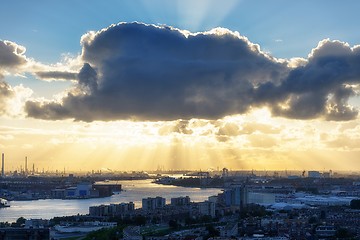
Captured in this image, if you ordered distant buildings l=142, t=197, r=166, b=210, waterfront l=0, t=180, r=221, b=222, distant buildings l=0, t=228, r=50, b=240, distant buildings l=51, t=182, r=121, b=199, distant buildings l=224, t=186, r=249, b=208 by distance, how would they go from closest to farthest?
distant buildings l=0, t=228, r=50, b=240, waterfront l=0, t=180, r=221, b=222, distant buildings l=142, t=197, r=166, b=210, distant buildings l=224, t=186, r=249, b=208, distant buildings l=51, t=182, r=121, b=199

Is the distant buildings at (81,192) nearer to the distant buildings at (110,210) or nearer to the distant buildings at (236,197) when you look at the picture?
the distant buildings at (236,197)

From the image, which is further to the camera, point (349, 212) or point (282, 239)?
point (349, 212)

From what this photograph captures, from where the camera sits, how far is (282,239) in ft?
66.1

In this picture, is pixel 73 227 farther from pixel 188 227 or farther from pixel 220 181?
pixel 220 181

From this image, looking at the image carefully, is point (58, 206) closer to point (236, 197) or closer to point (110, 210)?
point (110, 210)

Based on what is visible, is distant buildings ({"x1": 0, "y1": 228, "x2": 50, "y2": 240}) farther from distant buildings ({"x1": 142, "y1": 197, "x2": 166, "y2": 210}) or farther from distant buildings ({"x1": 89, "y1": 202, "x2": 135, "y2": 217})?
distant buildings ({"x1": 142, "y1": 197, "x2": 166, "y2": 210})

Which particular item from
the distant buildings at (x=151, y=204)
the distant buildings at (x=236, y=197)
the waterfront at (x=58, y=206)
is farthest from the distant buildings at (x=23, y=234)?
the distant buildings at (x=236, y=197)

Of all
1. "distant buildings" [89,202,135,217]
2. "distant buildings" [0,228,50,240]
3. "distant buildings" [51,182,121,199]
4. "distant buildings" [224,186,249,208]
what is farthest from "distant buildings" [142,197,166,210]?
"distant buildings" [0,228,50,240]

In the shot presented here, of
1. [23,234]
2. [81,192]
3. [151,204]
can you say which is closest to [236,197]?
[151,204]

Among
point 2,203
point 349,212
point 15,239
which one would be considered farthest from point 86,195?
point 15,239

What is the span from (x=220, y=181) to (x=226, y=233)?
6251cm

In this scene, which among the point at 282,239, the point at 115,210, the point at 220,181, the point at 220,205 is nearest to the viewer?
the point at 282,239

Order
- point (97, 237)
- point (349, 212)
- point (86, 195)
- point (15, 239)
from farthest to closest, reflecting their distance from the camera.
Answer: point (86, 195) → point (349, 212) → point (97, 237) → point (15, 239)

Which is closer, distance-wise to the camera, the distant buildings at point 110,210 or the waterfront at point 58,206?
the distant buildings at point 110,210
